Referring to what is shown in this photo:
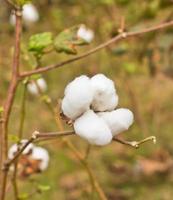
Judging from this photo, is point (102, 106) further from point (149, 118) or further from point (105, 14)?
point (105, 14)

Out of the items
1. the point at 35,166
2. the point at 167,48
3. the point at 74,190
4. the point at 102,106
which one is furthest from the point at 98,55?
the point at 102,106

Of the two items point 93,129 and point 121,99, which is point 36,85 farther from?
point 121,99

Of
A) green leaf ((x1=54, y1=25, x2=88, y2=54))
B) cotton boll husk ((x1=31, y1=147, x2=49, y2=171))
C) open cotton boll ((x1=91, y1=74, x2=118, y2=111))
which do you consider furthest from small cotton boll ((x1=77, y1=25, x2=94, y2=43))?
open cotton boll ((x1=91, y1=74, x2=118, y2=111))

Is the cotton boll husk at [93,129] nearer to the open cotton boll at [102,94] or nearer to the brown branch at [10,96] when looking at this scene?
the open cotton boll at [102,94]

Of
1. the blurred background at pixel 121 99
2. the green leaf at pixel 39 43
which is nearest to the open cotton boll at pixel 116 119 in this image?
the green leaf at pixel 39 43

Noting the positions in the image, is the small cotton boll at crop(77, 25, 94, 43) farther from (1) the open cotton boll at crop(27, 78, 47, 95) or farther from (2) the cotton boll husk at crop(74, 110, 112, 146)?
(2) the cotton boll husk at crop(74, 110, 112, 146)

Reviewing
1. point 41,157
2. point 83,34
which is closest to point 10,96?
point 41,157
